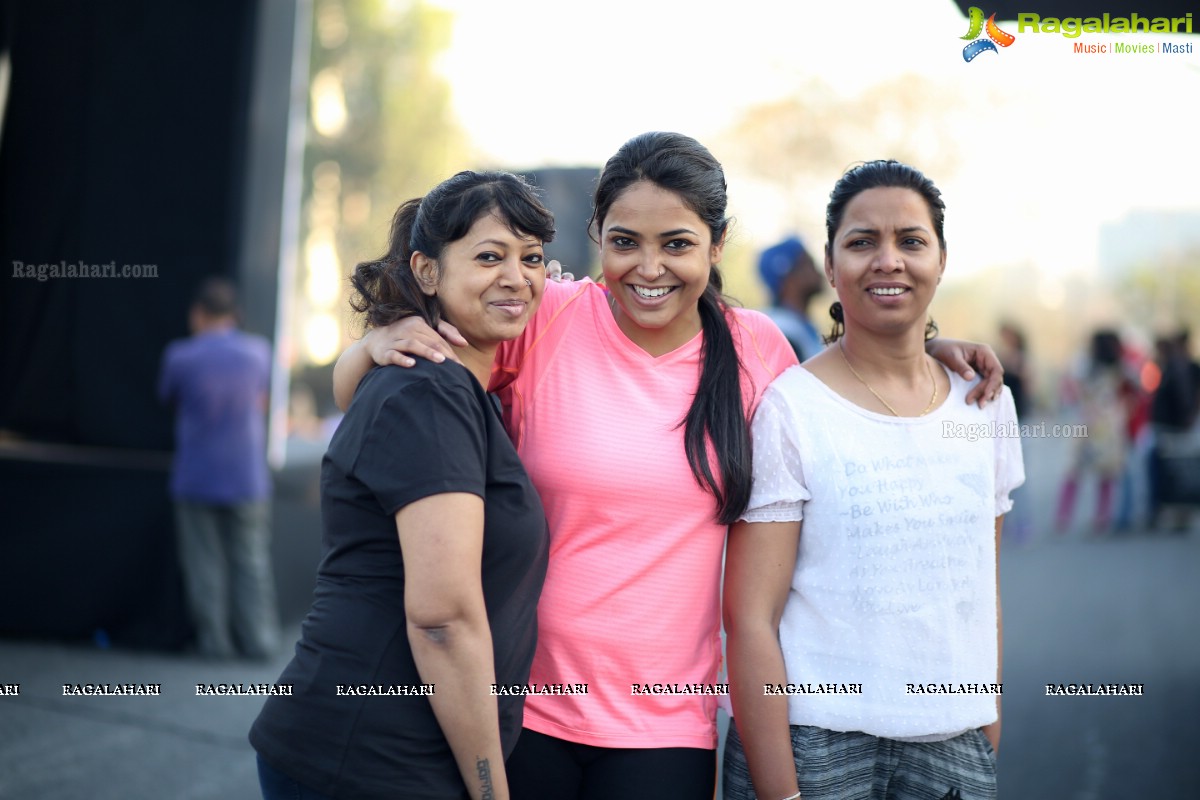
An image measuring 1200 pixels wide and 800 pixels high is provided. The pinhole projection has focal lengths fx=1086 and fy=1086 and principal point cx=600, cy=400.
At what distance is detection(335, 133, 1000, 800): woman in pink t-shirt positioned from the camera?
77.1 inches

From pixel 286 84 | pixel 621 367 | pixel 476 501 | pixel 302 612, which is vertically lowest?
pixel 302 612

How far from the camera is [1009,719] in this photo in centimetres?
482

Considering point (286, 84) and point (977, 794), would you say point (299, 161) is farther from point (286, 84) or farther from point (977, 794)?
point (977, 794)

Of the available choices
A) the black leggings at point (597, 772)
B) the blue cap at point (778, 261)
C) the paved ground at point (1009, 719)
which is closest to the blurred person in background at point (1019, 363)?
the paved ground at point (1009, 719)

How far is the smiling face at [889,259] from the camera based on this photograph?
1.99 m

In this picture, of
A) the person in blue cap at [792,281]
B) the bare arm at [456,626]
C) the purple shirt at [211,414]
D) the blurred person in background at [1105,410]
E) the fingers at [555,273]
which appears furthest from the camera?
the blurred person in background at [1105,410]

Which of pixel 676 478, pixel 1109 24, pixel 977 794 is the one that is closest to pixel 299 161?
pixel 1109 24

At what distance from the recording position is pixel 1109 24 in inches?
134

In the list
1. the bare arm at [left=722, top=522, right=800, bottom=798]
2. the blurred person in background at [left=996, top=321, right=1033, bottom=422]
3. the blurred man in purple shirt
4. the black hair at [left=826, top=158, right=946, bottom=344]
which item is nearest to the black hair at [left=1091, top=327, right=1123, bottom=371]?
the blurred person in background at [left=996, top=321, right=1033, bottom=422]

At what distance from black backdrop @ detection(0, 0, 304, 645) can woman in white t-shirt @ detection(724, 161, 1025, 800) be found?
4.42 meters

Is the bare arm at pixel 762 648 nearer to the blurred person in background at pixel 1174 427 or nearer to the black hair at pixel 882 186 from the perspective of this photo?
the black hair at pixel 882 186

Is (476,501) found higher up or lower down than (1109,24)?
lower down

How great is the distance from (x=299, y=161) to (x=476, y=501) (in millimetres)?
5012

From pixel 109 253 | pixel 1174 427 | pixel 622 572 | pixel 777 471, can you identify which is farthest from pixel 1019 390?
pixel 622 572
